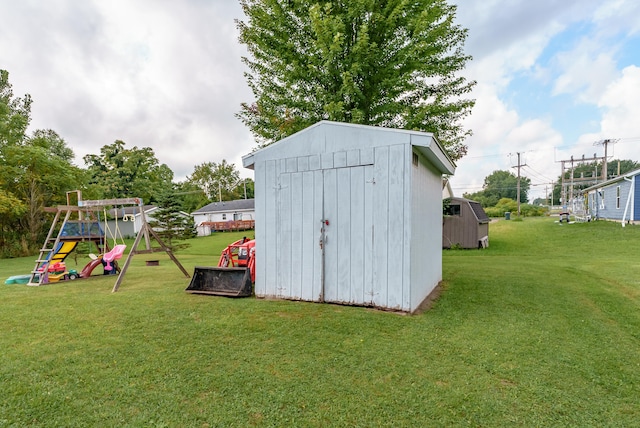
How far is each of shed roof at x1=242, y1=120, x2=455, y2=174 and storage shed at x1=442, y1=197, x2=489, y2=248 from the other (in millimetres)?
8619

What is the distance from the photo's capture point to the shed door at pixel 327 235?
14.2 feet

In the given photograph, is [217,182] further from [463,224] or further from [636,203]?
[636,203]

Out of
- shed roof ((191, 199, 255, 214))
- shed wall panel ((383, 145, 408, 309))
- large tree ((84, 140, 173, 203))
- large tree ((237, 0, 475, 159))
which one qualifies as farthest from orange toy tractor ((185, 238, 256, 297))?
large tree ((84, 140, 173, 203))

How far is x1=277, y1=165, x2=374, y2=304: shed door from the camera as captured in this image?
4316mm

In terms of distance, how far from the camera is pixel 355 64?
23.9ft

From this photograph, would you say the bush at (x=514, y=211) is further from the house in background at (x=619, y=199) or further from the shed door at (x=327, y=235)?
the shed door at (x=327, y=235)

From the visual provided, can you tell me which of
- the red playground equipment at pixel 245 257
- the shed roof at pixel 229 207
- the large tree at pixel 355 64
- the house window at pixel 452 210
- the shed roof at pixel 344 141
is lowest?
the red playground equipment at pixel 245 257

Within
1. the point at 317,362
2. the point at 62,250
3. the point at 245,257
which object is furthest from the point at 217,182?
the point at 317,362

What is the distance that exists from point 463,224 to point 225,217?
86.8 ft

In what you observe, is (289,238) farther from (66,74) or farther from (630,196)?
(630,196)

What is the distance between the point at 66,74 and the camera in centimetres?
1001

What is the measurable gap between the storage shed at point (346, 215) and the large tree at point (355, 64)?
3.11 meters

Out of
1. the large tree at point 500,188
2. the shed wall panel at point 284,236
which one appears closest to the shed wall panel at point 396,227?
the shed wall panel at point 284,236

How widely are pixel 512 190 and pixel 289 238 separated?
77.3 metres
